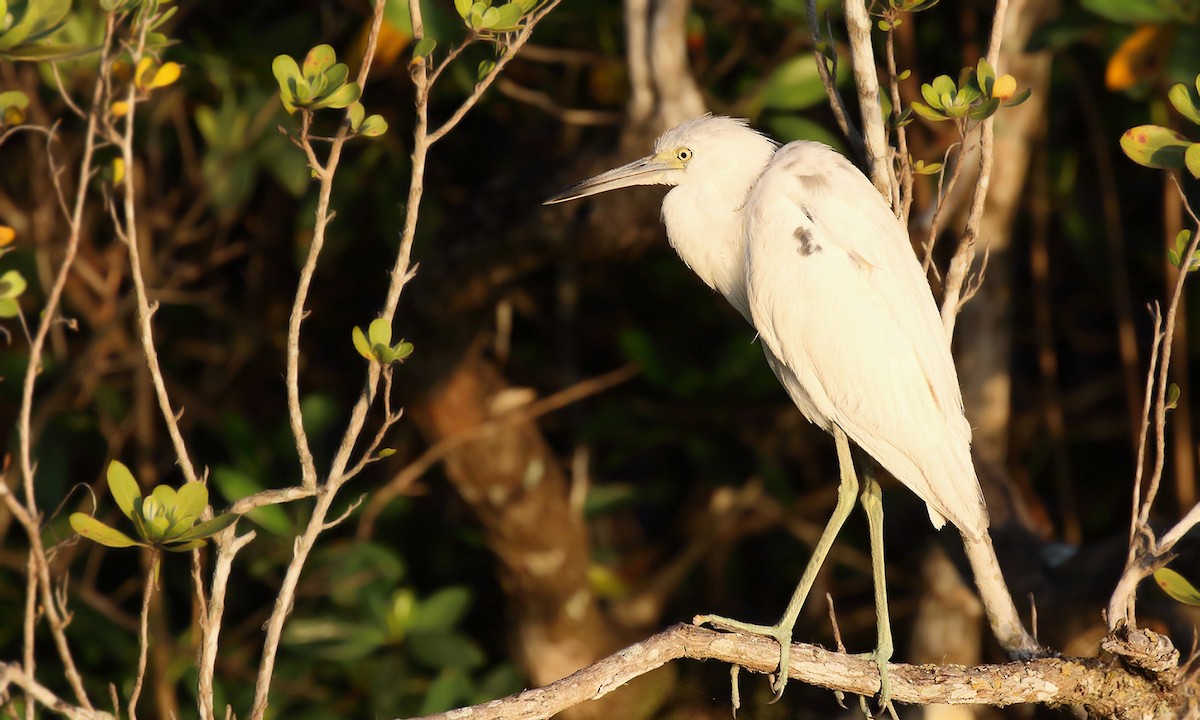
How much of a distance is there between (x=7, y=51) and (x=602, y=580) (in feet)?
8.72

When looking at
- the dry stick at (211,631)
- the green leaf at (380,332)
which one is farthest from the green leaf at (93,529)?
the green leaf at (380,332)

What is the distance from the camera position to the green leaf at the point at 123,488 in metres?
1.69

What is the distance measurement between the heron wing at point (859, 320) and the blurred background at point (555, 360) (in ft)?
2.10

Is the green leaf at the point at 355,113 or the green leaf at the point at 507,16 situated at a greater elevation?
the green leaf at the point at 507,16

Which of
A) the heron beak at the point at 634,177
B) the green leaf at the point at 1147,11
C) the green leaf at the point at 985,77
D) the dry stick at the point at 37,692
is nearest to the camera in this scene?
the dry stick at the point at 37,692

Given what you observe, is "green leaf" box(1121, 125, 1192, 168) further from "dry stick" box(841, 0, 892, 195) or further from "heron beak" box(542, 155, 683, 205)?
"heron beak" box(542, 155, 683, 205)

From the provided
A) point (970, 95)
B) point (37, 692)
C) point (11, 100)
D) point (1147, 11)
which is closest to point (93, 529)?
point (37, 692)

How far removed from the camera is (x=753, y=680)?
257 centimetres

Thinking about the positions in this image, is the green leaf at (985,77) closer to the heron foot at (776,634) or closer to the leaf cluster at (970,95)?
the leaf cluster at (970,95)

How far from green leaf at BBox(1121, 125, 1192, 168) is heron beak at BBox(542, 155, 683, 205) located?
869 mm

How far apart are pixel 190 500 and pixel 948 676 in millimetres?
1117

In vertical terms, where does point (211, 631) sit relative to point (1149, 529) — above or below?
above

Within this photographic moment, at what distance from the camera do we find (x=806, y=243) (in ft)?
7.29

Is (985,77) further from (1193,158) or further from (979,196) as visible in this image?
(1193,158)
